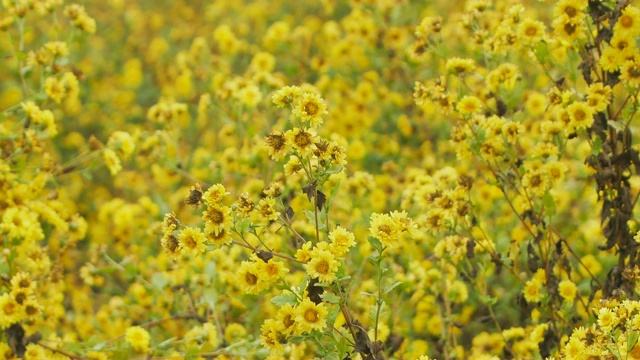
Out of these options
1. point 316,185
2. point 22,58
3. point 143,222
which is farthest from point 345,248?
point 143,222

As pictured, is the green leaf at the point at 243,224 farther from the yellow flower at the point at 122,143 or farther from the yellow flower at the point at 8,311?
the yellow flower at the point at 122,143

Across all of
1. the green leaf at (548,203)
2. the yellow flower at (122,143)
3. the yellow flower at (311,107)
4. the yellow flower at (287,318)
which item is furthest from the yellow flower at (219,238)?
the yellow flower at (122,143)

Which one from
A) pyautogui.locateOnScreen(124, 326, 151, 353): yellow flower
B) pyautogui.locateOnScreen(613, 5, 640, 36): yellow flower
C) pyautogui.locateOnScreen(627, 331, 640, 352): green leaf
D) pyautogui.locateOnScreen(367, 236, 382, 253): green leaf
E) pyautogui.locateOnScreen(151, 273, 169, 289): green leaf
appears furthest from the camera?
pyautogui.locateOnScreen(151, 273, 169, 289): green leaf

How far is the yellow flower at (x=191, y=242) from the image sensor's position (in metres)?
1.97

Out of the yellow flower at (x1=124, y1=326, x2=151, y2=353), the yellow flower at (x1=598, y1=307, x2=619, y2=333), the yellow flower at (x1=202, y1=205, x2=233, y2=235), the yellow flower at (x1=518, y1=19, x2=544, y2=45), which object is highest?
the yellow flower at (x1=518, y1=19, x2=544, y2=45)

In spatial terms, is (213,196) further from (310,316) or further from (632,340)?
(632,340)

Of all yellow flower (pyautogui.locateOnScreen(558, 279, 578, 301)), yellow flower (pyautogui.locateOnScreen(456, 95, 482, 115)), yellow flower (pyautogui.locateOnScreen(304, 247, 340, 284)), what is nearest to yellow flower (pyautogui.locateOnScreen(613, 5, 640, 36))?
yellow flower (pyautogui.locateOnScreen(456, 95, 482, 115))

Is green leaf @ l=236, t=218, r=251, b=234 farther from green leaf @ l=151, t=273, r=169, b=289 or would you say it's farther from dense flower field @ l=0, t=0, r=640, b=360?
green leaf @ l=151, t=273, r=169, b=289

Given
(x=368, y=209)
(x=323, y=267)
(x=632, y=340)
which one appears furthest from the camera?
(x=368, y=209)

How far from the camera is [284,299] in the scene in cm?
201

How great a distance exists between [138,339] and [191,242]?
3.10 ft

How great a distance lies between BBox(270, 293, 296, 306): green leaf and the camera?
199cm

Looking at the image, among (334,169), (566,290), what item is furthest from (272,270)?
(566,290)

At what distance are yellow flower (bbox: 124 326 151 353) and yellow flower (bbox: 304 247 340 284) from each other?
105 centimetres
